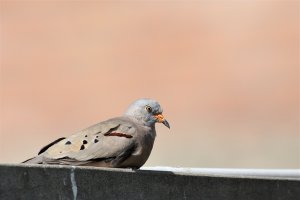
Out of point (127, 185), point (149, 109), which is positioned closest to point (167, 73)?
point (149, 109)

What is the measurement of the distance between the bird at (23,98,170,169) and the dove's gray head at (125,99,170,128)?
16.2 inches

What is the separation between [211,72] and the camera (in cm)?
2816

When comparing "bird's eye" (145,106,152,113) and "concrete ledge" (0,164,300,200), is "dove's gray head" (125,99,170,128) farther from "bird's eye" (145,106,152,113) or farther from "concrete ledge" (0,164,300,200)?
"concrete ledge" (0,164,300,200)

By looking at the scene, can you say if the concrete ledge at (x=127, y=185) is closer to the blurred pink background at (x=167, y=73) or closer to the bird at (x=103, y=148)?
the bird at (x=103, y=148)

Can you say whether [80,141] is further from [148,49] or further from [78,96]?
[148,49]

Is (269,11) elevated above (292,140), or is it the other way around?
(269,11)

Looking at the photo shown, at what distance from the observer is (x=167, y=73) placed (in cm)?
2841

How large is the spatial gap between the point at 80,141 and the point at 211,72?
20.6m

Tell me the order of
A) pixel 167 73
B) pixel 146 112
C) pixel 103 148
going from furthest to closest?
pixel 167 73 → pixel 146 112 → pixel 103 148

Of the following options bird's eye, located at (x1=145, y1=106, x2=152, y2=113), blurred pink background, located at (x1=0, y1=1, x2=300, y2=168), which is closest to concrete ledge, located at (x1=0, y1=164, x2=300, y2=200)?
bird's eye, located at (x1=145, y1=106, x2=152, y2=113)

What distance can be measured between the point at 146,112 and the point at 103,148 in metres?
1.05

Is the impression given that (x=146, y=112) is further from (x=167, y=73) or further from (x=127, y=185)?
(x=167, y=73)

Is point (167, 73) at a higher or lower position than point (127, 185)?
lower

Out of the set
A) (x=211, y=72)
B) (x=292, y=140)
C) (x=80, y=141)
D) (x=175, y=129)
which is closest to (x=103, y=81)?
(x=211, y=72)
